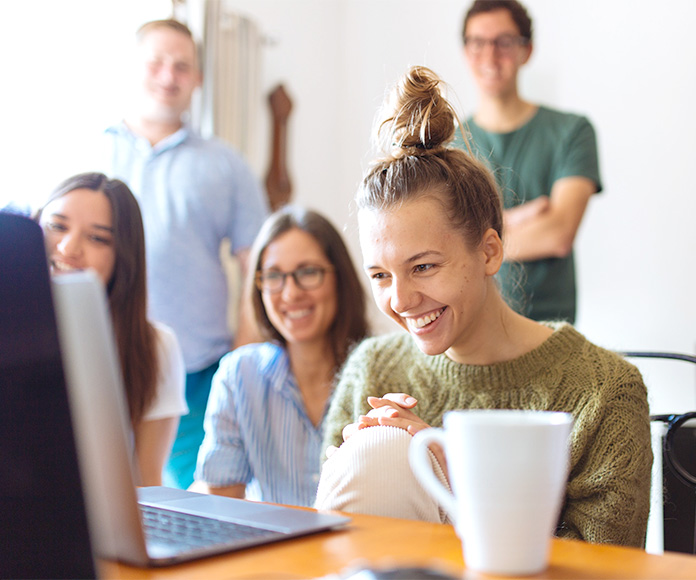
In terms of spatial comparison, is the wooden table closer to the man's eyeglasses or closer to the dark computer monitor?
the dark computer monitor

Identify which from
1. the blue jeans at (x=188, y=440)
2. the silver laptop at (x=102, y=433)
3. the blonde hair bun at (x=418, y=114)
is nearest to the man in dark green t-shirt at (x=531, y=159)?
the blonde hair bun at (x=418, y=114)

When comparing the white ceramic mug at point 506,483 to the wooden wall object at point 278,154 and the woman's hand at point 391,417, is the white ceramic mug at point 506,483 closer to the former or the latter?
the woman's hand at point 391,417

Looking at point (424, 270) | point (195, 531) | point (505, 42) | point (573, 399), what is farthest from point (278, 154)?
point (195, 531)

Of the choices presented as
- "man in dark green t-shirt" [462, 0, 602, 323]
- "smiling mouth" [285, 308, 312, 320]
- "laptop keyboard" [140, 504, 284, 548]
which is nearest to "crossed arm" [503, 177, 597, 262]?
"man in dark green t-shirt" [462, 0, 602, 323]

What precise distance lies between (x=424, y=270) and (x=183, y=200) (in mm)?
1513

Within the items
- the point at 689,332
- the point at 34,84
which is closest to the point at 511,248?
the point at 689,332

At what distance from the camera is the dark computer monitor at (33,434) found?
0.48 metres

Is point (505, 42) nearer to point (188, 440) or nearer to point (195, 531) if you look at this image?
point (188, 440)

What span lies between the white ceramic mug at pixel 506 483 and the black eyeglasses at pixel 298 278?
1293 millimetres

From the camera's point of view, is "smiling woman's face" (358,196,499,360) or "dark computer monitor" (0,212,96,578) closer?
"dark computer monitor" (0,212,96,578)

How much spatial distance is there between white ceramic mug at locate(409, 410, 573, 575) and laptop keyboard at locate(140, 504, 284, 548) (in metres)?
0.19

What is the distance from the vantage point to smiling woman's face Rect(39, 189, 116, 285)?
1.74m

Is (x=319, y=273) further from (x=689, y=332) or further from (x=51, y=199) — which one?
(x=689, y=332)

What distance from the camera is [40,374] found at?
49cm
